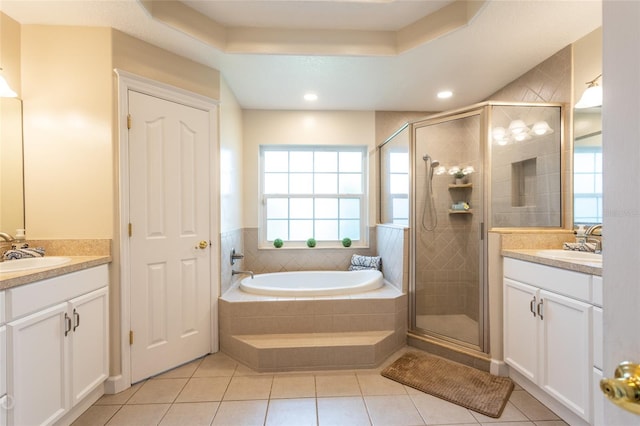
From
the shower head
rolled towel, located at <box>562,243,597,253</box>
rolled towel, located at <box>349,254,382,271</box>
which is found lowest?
rolled towel, located at <box>349,254,382,271</box>

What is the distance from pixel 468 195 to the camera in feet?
7.99

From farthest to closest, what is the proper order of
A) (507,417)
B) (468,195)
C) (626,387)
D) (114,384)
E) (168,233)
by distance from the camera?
(468,195)
(168,233)
(114,384)
(507,417)
(626,387)

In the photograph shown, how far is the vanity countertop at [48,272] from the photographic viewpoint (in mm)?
1231

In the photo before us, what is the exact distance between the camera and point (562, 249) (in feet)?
6.51

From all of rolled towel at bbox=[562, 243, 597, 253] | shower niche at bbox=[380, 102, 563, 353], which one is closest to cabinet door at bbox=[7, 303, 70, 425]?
shower niche at bbox=[380, 102, 563, 353]

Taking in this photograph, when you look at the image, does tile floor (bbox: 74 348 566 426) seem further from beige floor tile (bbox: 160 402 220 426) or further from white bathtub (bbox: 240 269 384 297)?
white bathtub (bbox: 240 269 384 297)

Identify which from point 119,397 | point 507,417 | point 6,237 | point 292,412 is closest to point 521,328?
point 507,417

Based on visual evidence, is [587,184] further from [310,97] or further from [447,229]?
[310,97]

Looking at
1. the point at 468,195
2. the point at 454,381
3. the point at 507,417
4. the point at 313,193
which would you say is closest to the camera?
the point at 507,417

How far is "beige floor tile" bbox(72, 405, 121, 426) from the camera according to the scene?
161cm

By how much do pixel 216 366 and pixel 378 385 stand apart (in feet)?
3.99

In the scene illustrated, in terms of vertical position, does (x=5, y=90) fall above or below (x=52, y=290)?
above

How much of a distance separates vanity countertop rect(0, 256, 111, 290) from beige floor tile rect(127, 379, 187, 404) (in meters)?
0.89

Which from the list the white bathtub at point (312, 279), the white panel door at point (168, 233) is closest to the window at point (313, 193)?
the white bathtub at point (312, 279)
